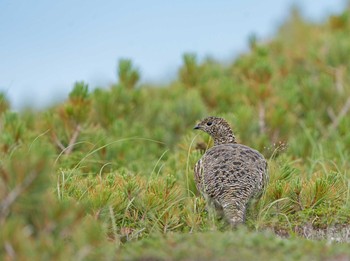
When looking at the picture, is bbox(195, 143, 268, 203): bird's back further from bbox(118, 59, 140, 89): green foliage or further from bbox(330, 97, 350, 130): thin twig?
bbox(118, 59, 140, 89): green foliage

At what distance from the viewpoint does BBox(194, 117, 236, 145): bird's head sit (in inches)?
267

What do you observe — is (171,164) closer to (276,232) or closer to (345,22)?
(276,232)

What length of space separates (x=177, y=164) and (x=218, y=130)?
1.64 ft

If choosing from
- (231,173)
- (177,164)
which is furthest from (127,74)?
(231,173)

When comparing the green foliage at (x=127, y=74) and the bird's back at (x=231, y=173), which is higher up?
the green foliage at (x=127, y=74)

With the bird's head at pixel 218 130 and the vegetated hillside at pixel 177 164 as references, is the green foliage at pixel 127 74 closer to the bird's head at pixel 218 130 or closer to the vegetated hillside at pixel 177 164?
the vegetated hillside at pixel 177 164

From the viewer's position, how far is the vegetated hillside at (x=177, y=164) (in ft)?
11.8

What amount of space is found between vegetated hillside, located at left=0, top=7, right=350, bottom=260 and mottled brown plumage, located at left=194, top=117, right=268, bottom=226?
0.12m

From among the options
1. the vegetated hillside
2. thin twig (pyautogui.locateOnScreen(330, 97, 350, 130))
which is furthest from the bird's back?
thin twig (pyautogui.locateOnScreen(330, 97, 350, 130))

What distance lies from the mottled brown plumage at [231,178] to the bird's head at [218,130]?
32.5 inches

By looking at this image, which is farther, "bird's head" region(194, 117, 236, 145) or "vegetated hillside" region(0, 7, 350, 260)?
"bird's head" region(194, 117, 236, 145)

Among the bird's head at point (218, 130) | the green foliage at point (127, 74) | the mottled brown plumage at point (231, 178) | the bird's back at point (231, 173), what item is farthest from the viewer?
the green foliage at point (127, 74)

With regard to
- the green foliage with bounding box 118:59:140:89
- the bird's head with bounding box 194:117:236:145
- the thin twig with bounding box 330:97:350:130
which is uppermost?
the green foliage with bounding box 118:59:140:89

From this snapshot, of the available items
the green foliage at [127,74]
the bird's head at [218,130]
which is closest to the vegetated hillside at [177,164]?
the green foliage at [127,74]
